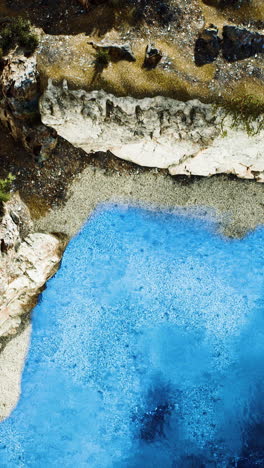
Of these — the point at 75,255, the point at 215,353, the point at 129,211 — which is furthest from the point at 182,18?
the point at 215,353

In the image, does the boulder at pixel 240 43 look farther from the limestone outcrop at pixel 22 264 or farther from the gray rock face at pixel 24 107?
the limestone outcrop at pixel 22 264

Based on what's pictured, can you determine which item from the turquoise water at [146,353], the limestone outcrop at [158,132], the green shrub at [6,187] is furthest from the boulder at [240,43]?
the green shrub at [6,187]

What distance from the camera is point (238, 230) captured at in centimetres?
3291

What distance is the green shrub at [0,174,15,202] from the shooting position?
30853mm

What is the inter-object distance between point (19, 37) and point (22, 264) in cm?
1430

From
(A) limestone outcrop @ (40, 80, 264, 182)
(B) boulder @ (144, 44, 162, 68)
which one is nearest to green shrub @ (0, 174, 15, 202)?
(A) limestone outcrop @ (40, 80, 264, 182)

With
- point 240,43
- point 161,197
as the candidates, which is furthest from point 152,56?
point 161,197

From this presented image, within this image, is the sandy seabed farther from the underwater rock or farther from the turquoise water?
the underwater rock

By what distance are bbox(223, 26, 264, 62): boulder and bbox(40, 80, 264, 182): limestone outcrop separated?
12.0ft

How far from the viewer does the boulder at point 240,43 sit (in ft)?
101

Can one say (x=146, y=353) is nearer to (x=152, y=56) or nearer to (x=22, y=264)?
(x=22, y=264)

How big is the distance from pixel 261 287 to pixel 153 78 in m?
15.1

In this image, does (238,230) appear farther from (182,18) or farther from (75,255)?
(182,18)

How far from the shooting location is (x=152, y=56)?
30.6 metres
